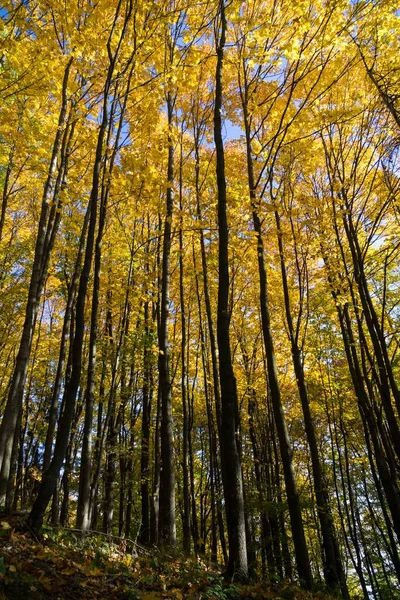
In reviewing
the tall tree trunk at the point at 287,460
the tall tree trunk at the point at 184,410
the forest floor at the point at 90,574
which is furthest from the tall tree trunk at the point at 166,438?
the tall tree trunk at the point at 287,460

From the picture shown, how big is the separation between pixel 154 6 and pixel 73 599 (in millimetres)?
5744

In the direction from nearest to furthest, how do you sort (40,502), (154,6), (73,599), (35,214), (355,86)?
(73,599)
(40,502)
(154,6)
(355,86)
(35,214)

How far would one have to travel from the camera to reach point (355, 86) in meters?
6.91

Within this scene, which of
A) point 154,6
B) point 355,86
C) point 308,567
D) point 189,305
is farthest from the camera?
point 189,305

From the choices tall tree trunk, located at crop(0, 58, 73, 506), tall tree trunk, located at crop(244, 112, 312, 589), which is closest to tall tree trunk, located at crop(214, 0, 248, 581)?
tall tree trunk, located at crop(244, 112, 312, 589)

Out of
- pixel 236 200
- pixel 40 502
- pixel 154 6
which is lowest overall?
pixel 40 502

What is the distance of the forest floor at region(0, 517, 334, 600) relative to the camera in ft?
8.09

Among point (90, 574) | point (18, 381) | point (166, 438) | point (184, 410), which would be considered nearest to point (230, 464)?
point (90, 574)

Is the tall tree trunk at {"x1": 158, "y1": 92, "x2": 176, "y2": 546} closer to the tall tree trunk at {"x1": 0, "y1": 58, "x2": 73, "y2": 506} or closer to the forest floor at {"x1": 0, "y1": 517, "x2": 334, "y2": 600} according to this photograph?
the forest floor at {"x1": 0, "y1": 517, "x2": 334, "y2": 600}

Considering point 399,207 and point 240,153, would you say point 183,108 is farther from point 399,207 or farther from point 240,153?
point 399,207

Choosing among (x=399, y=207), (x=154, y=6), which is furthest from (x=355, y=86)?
(x=154, y=6)

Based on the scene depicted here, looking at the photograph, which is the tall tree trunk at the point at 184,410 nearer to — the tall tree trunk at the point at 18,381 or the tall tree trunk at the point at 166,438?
the tall tree trunk at the point at 166,438

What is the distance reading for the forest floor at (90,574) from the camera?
2.47m

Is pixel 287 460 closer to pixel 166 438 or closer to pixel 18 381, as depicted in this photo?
pixel 166 438
